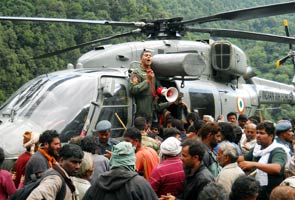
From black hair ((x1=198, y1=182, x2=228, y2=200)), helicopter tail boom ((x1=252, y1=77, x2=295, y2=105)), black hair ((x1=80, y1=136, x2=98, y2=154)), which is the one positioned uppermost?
black hair ((x1=198, y1=182, x2=228, y2=200))

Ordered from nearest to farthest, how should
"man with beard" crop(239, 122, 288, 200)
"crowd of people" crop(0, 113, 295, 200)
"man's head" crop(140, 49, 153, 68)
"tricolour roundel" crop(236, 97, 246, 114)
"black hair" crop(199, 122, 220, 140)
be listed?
"crowd of people" crop(0, 113, 295, 200) → "man with beard" crop(239, 122, 288, 200) → "black hair" crop(199, 122, 220, 140) → "man's head" crop(140, 49, 153, 68) → "tricolour roundel" crop(236, 97, 246, 114)

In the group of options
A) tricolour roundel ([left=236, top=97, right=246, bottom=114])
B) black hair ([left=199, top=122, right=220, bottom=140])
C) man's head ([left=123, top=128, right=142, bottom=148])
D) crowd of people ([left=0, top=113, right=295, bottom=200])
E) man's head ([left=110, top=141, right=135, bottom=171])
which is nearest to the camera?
crowd of people ([left=0, top=113, right=295, bottom=200])

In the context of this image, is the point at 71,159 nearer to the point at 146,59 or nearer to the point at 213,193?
the point at 213,193

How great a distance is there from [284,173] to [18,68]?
79.7 feet

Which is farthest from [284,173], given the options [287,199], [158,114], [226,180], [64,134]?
[158,114]

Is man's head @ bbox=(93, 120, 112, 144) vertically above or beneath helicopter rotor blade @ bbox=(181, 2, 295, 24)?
beneath

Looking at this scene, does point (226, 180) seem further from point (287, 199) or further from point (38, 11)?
point (38, 11)

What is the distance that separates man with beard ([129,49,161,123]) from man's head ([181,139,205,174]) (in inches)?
156

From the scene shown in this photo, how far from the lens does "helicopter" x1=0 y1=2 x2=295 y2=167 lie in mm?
7438

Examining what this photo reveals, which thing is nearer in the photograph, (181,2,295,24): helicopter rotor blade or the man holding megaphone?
(181,2,295,24): helicopter rotor blade

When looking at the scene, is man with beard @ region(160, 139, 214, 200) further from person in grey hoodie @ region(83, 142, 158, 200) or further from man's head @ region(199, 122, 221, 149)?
man's head @ region(199, 122, 221, 149)

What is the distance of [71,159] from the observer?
3.97 m

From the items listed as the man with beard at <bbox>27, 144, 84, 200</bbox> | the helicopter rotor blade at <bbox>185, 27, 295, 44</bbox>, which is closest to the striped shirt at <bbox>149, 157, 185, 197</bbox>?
the man with beard at <bbox>27, 144, 84, 200</bbox>

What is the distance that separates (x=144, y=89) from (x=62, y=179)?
188 inches
